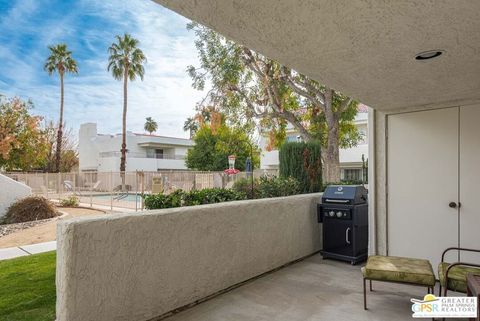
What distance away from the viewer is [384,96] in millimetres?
4285

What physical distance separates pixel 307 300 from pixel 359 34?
116 inches

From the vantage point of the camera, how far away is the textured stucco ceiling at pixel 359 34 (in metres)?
2.10

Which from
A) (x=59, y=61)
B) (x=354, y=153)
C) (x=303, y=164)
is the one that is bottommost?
(x=303, y=164)

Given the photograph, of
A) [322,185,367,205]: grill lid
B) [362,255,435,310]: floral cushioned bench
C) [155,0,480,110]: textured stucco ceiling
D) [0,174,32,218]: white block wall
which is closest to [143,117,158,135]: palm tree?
[0,174,32,218]: white block wall

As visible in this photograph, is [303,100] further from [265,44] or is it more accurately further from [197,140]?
[197,140]

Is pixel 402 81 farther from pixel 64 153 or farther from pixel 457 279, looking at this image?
pixel 64 153

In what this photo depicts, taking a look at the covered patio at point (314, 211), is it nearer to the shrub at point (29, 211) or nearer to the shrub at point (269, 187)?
the shrub at point (269, 187)

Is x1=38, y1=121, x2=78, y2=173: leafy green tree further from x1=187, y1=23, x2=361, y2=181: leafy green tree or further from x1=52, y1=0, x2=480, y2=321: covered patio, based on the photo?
x1=52, y1=0, x2=480, y2=321: covered patio

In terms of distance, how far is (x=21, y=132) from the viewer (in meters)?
20.1

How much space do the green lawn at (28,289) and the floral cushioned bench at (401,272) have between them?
3.47 metres

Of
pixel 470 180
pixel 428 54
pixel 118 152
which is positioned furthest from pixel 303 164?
pixel 118 152

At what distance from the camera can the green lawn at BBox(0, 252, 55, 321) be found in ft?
10.7

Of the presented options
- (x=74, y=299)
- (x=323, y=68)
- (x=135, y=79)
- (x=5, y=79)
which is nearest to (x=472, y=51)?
(x=323, y=68)

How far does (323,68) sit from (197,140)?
27.3 metres
